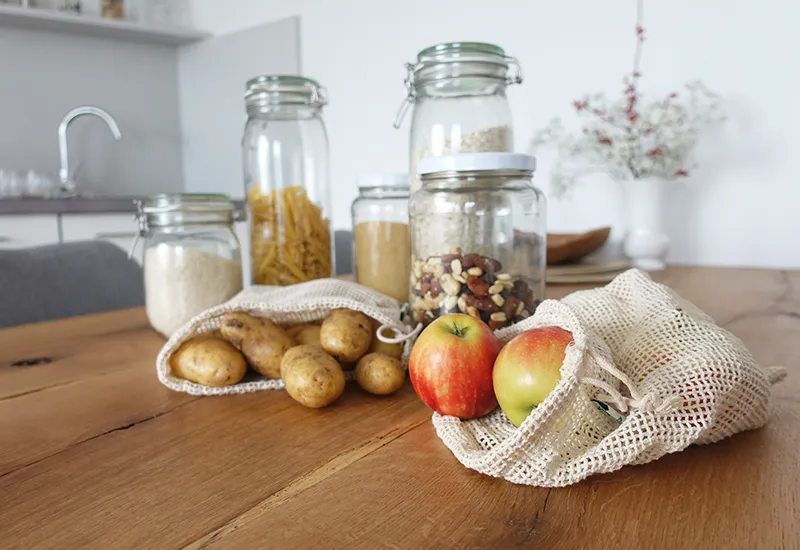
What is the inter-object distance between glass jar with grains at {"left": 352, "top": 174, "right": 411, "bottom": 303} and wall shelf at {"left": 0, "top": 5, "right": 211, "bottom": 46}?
2.57 metres

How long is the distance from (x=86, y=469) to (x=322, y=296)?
283 mm

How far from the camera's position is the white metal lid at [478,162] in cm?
57

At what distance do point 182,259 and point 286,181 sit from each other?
22 centimetres

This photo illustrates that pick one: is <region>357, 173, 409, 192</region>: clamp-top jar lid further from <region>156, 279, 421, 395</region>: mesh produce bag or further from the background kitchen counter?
the background kitchen counter

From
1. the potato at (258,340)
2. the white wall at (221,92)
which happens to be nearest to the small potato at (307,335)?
the potato at (258,340)

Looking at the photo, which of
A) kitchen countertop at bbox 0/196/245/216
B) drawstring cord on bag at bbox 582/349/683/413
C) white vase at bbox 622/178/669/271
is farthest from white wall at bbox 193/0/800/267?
drawstring cord on bag at bbox 582/349/683/413

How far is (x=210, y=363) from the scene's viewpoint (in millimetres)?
582

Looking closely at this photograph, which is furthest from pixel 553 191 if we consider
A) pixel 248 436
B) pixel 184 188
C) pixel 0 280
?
pixel 184 188

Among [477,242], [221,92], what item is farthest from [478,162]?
[221,92]

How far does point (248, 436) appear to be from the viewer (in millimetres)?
475

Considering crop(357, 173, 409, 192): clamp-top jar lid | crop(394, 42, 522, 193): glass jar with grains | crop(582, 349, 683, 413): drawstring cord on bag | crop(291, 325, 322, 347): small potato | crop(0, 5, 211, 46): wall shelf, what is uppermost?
crop(0, 5, 211, 46): wall shelf

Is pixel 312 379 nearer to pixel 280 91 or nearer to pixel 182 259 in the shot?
pixel 182 259

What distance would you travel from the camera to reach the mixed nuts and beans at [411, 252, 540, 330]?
1.99 feet

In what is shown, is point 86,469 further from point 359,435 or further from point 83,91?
point 83,91
